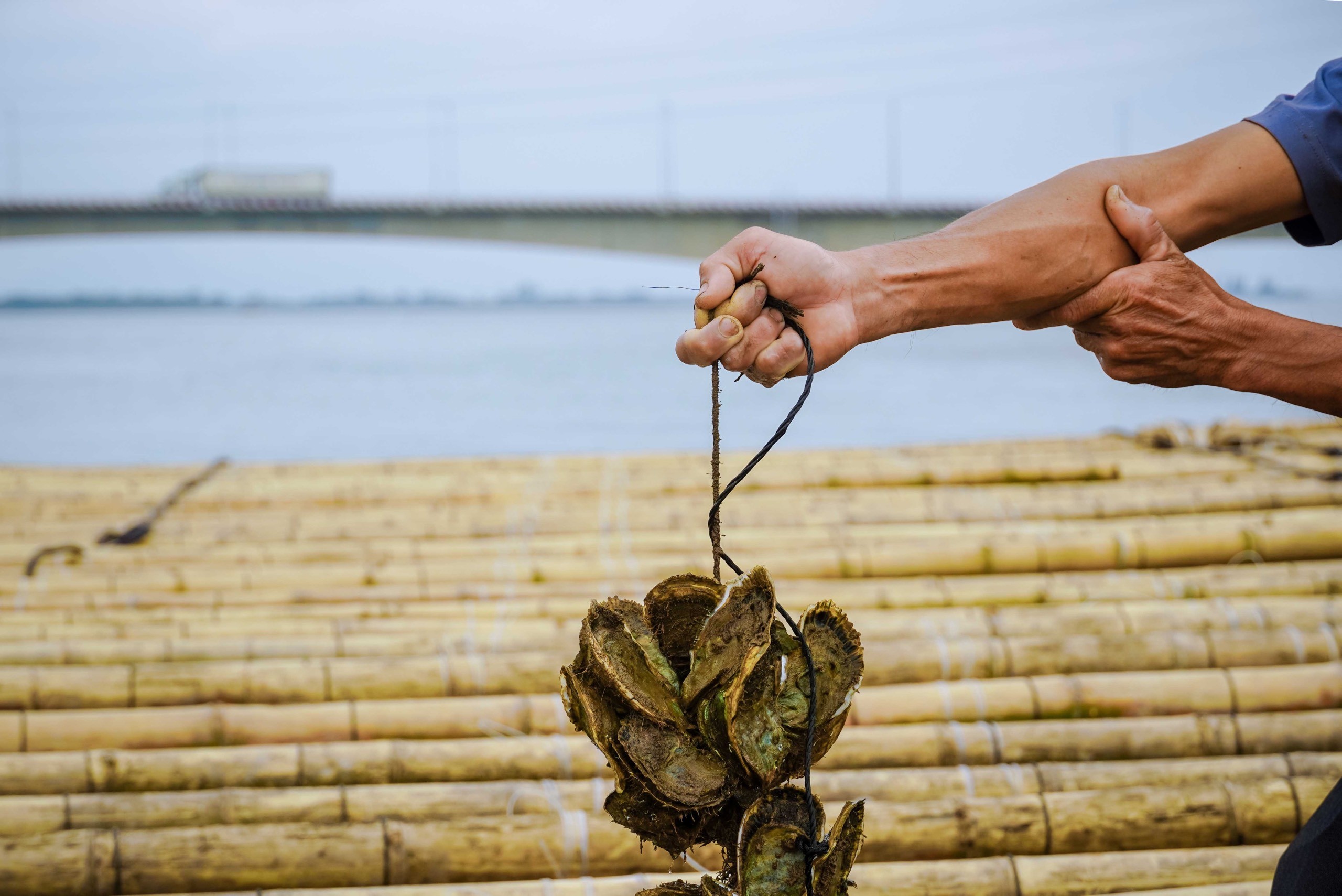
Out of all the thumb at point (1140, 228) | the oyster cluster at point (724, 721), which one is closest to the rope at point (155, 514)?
the oyster cluster at point (724, 721)

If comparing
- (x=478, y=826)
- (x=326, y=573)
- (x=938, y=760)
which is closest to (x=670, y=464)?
(x=326, y=573)

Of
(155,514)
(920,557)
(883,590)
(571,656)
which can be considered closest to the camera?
(571,656)

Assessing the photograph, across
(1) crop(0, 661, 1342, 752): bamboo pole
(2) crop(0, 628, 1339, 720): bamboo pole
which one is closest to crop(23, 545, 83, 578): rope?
(2) crop(0, 628, 1339, 720): bamboo pole

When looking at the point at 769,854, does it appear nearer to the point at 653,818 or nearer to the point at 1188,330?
the point at 653,818

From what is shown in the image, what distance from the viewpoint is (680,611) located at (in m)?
1.05

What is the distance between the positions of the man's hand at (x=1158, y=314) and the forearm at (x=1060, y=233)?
0.03m

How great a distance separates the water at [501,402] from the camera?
1267cm

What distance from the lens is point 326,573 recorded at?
346 cm

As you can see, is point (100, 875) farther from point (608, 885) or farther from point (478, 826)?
point (608, 885)

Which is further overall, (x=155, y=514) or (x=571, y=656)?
(x=155, y=514)

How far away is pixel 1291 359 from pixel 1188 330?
0.15m

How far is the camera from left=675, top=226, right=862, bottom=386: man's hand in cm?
104

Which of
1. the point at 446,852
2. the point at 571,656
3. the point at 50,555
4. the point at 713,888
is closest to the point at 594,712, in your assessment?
the point at 713,888

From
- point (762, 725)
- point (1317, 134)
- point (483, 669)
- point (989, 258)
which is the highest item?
point (1317, 134)
